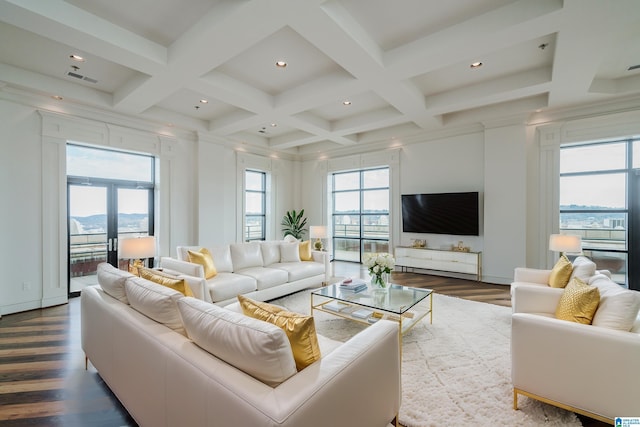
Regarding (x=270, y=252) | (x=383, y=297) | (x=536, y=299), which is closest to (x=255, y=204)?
(x=270, y=252)

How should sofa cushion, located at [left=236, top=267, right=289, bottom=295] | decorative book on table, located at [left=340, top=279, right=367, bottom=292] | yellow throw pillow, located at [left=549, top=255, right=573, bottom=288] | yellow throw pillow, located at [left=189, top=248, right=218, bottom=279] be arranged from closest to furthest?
1. yellow throw pillow, located at [left=549, top=255, right=573, bottom=288]
2. decorative book on table, located at [left=340, top=279, right=367, bottom=292]
3. yellow throw pillow, located at [left=189, top=248, right=218, bottom=279]
4. sofa cushion, located at [left=236, top=267, right=289, bottom=295]

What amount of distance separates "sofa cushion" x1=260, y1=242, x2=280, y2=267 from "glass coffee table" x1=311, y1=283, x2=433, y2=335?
5.38 ft

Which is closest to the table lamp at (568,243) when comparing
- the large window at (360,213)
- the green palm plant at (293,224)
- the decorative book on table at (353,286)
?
the decorative book on table at (353,286)

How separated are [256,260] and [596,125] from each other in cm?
599

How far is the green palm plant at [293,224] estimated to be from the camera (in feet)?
26.4

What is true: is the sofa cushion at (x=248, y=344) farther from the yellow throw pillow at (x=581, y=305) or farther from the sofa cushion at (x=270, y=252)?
the sofa cushion at (x=270, y=252)

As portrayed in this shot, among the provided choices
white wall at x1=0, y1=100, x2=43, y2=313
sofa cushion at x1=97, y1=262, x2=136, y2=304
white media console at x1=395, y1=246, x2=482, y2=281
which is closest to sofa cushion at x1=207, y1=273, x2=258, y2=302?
sofa cushion at x1=97, y1=262, x2=136, y2=304

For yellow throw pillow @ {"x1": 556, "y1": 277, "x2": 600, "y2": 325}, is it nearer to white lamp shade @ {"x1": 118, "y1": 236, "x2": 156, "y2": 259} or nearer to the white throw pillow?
the white throw pillow

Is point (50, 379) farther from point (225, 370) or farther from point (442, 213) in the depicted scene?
point (442, 213)

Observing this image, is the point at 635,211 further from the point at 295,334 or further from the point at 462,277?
the point at 295,334

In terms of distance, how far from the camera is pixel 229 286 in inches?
146

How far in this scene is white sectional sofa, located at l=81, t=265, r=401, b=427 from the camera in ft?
3.68

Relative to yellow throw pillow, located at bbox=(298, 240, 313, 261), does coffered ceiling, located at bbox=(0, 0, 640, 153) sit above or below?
above

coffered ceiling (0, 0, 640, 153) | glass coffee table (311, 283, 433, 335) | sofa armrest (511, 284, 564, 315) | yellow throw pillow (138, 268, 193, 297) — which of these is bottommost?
glass coffee table (311, 283, 433, 335)
